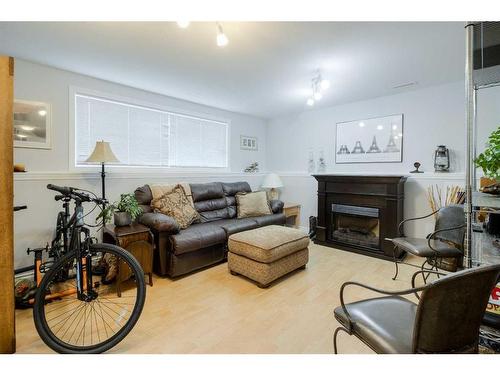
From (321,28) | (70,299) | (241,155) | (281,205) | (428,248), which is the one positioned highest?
(321,28)

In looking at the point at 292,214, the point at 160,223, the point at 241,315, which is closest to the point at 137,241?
the point at 160,223

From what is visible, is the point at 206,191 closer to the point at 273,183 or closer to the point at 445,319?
the point at 273,183

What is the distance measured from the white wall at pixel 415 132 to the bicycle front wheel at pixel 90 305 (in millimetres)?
3505

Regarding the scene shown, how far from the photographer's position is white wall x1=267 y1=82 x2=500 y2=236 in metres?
3.34

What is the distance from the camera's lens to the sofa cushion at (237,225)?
130 inches

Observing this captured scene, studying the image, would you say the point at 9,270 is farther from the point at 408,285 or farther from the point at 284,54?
the point at 408,285

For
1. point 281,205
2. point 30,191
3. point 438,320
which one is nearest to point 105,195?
point 30,191

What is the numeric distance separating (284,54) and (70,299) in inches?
122

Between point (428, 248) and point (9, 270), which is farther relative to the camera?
point (428, 248)

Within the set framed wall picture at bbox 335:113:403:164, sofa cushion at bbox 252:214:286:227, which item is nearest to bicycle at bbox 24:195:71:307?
sofa cushion at bbox 252:214:286:227

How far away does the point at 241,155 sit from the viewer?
5129mm

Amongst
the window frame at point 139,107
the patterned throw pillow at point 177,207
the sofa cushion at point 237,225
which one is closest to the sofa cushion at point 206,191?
the patterned throw pillow at point 177,207

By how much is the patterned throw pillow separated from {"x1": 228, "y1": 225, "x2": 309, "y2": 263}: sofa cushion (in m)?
0.75
